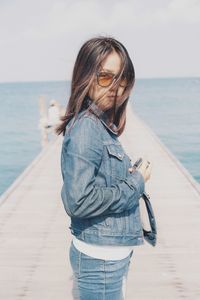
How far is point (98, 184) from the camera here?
7.40 feet

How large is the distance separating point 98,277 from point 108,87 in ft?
2.72

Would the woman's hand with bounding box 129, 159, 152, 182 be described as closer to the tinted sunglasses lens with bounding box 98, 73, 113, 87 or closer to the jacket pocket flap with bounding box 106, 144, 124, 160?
the jacket pocket flap with bounding box 106, 144, 124, 160

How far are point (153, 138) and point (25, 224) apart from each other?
34.8 ft

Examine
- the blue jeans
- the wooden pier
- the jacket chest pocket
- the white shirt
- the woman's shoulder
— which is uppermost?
the woman's shoulder

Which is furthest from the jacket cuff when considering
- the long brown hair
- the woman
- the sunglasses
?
the sunglasses

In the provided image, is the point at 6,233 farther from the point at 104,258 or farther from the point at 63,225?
the point at 104,258

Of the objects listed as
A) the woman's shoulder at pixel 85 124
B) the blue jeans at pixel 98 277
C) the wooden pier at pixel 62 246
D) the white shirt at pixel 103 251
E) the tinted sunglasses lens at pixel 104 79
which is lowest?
the wooden pier at pixel 62 246

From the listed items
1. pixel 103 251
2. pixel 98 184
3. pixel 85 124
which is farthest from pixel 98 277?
pixel 85 124

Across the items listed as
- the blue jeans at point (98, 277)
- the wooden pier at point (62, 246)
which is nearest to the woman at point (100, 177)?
the blue jeans at point (98, 277)

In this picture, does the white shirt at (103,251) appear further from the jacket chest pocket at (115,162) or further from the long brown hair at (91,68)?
the long brown hair at (91,68)

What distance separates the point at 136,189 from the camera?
2.34m

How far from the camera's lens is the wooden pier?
470 centimetres

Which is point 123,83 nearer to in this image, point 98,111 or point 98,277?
point 98,111

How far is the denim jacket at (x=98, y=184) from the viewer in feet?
7.14
